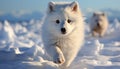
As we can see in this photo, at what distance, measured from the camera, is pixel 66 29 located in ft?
19.9

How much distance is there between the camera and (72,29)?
6.41m

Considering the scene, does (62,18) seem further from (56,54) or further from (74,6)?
(56,54)

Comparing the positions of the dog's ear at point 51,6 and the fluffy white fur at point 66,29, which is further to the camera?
the dog's ear at point 51,6

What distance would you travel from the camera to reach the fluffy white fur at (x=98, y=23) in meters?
17.9

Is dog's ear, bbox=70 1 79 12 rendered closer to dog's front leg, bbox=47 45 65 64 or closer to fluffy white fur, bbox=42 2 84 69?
fluffy white fur, bbox=42 2 84 69

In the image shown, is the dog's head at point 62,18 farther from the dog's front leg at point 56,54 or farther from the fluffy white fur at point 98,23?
the fluffy white fur at point 98,23

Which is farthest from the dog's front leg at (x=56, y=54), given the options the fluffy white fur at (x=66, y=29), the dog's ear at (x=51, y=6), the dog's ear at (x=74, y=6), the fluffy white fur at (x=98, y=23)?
the fluffy white fur at (x=98, y=23)

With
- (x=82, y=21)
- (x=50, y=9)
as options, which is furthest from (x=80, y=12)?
(x=50, y=9)

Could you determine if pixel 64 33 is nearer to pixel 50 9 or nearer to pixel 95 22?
pixel 50 9

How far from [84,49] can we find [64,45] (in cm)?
268

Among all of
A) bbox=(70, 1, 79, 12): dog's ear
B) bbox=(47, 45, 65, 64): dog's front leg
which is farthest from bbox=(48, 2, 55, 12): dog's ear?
bbox=(47, 45, 65, 64): dog's front leg

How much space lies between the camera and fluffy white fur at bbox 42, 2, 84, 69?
623 cm

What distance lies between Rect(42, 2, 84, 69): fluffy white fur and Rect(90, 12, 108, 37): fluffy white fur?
11270mm

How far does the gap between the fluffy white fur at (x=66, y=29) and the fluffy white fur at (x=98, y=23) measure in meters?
11.3
